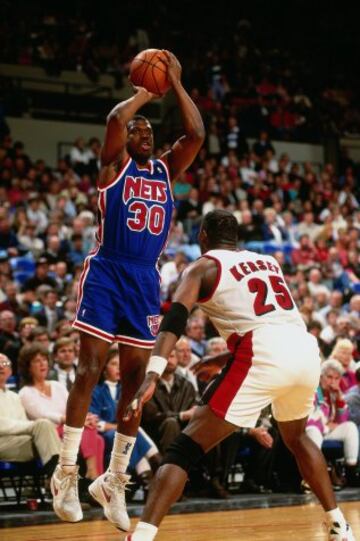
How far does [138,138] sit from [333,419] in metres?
5.43

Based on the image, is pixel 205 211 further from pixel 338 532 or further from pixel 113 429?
pixel 338 532

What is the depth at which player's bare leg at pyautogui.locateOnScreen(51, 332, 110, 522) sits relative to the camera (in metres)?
6.20

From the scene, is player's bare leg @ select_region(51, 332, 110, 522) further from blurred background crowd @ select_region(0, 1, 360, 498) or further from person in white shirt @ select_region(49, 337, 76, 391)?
person in white shirt @ select_region(49, 337, 76, 391)

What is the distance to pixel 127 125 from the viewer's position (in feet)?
21.1

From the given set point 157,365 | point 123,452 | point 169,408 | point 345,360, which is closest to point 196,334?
point 345,360

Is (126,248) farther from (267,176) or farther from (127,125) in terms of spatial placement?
(267,176)

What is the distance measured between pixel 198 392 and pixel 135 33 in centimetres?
1419

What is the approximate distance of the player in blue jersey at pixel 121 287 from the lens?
6.25 meters

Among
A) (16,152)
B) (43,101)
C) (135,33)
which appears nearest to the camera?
(16,152)

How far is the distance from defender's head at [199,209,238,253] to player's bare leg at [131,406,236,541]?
0.96 m

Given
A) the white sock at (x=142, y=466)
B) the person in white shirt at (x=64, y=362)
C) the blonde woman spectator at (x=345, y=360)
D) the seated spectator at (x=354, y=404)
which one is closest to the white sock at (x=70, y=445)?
the white sock at (x=142, y=466)

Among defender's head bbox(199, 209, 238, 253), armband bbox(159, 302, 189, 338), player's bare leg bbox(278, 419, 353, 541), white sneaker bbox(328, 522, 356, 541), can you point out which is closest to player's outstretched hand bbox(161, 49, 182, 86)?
defender's head bbox(199, 209, 238, 253)

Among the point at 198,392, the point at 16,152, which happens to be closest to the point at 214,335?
the point at 198,392

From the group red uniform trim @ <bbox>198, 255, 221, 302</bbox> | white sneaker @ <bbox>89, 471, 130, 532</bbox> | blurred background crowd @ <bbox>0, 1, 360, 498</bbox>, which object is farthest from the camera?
blurred background crowd @ <bbox>0, 1, 360, 498</bbox>
